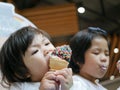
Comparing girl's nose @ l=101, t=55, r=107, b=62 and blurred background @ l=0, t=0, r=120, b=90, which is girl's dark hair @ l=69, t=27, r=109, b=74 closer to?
girl's nose @ l=101, t=55, r=107, b=62

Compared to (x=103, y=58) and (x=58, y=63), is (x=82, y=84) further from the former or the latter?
(x=58, y=63)

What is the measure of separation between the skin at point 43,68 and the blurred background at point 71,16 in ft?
9.04

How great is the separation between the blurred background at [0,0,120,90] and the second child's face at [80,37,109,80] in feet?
7.60

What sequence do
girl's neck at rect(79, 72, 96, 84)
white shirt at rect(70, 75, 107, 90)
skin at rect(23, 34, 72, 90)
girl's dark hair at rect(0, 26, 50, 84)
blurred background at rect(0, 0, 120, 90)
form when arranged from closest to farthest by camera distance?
skin at rect(23, 34, 72, 90) < girl's dark hair at rect(0, 26, 50, 84) < white shirt at rect(70, 75, 107, 90) < girl's neck at rect(79, 72, 96, 84) < blurred background at rect(0, 0, 120, 90)

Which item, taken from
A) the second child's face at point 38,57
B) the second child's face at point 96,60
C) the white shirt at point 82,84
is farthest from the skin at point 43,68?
the second child's face at point 96,60

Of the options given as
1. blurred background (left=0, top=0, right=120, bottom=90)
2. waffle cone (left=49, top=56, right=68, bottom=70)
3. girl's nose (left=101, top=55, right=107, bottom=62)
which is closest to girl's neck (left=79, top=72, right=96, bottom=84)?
girl's nose (left=101, top=55, right=107, bottom=62)

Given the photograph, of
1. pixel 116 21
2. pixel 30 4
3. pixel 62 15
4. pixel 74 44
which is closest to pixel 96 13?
pixel 116 21

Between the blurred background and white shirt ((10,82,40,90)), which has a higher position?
white shirt ((10,82,40,90))

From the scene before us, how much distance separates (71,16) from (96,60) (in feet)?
10.1

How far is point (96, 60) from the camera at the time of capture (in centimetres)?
124

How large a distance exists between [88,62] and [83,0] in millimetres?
4998

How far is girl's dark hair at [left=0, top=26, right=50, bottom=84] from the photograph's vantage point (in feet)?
2.90

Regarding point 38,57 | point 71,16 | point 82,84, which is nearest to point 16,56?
point 38,57

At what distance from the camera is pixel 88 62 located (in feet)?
4.17
